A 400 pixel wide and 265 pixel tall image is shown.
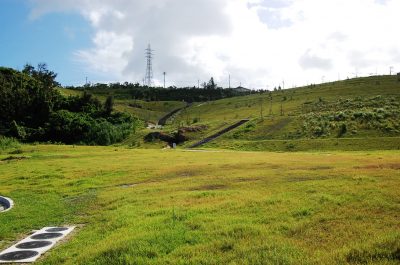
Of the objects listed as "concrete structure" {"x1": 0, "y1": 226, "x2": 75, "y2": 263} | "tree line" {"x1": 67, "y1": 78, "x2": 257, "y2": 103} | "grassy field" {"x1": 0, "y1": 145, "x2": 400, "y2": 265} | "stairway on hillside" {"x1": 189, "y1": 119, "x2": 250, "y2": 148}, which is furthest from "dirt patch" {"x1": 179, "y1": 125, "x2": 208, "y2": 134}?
"tree line" {"x1": 67, "y1": 78, "x2": 257, "y2": 103}

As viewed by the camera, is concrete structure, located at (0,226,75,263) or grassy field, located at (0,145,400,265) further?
concrete structure, located at (0,226,75,263)

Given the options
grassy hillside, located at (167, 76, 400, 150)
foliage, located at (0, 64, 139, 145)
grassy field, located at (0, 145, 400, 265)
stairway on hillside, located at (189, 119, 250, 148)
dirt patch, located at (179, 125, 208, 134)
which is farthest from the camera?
foliage, located at (0, 64, 139, 145)

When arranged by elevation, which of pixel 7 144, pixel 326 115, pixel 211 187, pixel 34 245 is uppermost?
pixel 326 115

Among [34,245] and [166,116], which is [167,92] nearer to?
[166,116]

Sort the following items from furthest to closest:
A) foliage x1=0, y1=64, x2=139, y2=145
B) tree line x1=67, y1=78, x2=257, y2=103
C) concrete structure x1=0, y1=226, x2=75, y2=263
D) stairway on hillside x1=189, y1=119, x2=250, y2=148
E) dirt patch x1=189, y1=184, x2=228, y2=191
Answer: tree line x1=67, y1=78, x2=257, y2=103 < foliage x1=0, y1=64, x2=139, y2=145 < stairway on hillside x1=189, y1=119, x2=250, y2=148 < dirt patch x1=189, y1=184, x2=228, y2=191 < concrete structure x1=0, y1=226, x2=75, y2=263

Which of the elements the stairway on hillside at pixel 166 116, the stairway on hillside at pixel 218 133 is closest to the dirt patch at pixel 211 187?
the stairway on hillside at pixel 218 133

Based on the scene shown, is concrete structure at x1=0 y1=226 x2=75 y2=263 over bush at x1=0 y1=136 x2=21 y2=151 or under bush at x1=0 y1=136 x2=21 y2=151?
under

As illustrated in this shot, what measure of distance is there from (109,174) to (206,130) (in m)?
55.1

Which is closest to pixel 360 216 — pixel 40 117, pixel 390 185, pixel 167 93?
pixel 390 185

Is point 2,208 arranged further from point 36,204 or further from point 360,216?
point 360,216

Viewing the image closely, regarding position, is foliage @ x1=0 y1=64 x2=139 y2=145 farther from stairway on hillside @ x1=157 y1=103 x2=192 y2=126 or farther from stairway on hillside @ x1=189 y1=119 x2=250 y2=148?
stairway on hillside @ x1=189 y1=119 x2=250 y2=148

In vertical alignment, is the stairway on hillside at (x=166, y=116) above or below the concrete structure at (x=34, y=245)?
above

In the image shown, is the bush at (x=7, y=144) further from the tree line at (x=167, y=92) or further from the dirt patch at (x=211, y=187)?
the tree line at (x=167, y=92)

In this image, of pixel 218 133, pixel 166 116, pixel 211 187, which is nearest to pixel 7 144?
pixel 218 133
